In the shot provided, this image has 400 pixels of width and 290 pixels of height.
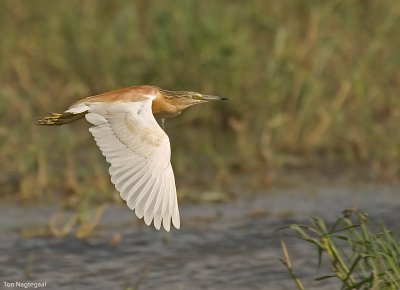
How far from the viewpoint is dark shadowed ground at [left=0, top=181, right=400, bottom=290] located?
6.40 metres

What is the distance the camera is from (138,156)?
514 cm

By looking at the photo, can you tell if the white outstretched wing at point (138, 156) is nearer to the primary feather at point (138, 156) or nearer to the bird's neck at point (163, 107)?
the primary feather at point (138, 156)

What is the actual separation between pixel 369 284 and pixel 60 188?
371 cm

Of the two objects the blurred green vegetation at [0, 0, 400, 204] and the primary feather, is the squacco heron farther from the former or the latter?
the blurred green vegetation at [0, 0, 400, 204]

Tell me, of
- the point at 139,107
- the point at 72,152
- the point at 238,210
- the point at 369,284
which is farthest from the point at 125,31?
the point at 369,284

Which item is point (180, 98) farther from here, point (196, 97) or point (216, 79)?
point (216, 79)

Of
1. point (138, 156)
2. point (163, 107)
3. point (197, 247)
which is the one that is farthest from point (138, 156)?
point (197, 247)

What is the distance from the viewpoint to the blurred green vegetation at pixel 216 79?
28.1 ft

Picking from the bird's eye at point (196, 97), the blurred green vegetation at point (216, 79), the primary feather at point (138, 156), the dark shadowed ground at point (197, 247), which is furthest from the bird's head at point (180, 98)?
the blurred green vegetation at point (216, 79)

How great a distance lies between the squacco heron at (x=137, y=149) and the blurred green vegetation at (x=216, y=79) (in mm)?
2511

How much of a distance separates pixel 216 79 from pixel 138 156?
14.3 feet

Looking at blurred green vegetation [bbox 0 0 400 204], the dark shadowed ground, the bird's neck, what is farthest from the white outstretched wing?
blurred green vegetation [bbox 0 0 400 204]

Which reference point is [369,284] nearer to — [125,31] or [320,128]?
[320,128]

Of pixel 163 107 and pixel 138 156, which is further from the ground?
pixel 163 107
